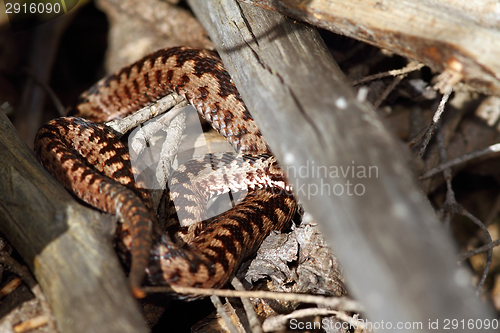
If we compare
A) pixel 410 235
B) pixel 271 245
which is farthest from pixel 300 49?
pixel 271 245

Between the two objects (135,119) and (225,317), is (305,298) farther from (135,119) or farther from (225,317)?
(135,119)

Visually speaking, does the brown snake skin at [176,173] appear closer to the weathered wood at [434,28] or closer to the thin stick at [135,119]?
the thin stick at [135,119]

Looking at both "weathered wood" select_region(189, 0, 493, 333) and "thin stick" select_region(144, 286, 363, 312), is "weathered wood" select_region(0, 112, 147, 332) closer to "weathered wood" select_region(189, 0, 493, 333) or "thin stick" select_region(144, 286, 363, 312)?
"thin stick" select_region(144, 286, 363, 312)

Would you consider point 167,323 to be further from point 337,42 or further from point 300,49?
point 337,42

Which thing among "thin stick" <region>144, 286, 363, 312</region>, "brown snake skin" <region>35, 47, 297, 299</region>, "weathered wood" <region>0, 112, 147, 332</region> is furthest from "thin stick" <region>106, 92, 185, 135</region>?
"thin stick" <region>144, 286, 363, 312</region>

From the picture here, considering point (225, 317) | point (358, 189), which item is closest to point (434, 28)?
point (358, 189)

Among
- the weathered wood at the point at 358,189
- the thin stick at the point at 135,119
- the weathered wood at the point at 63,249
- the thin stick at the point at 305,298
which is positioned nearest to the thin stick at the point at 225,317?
the thin stick at the point at 305,298
